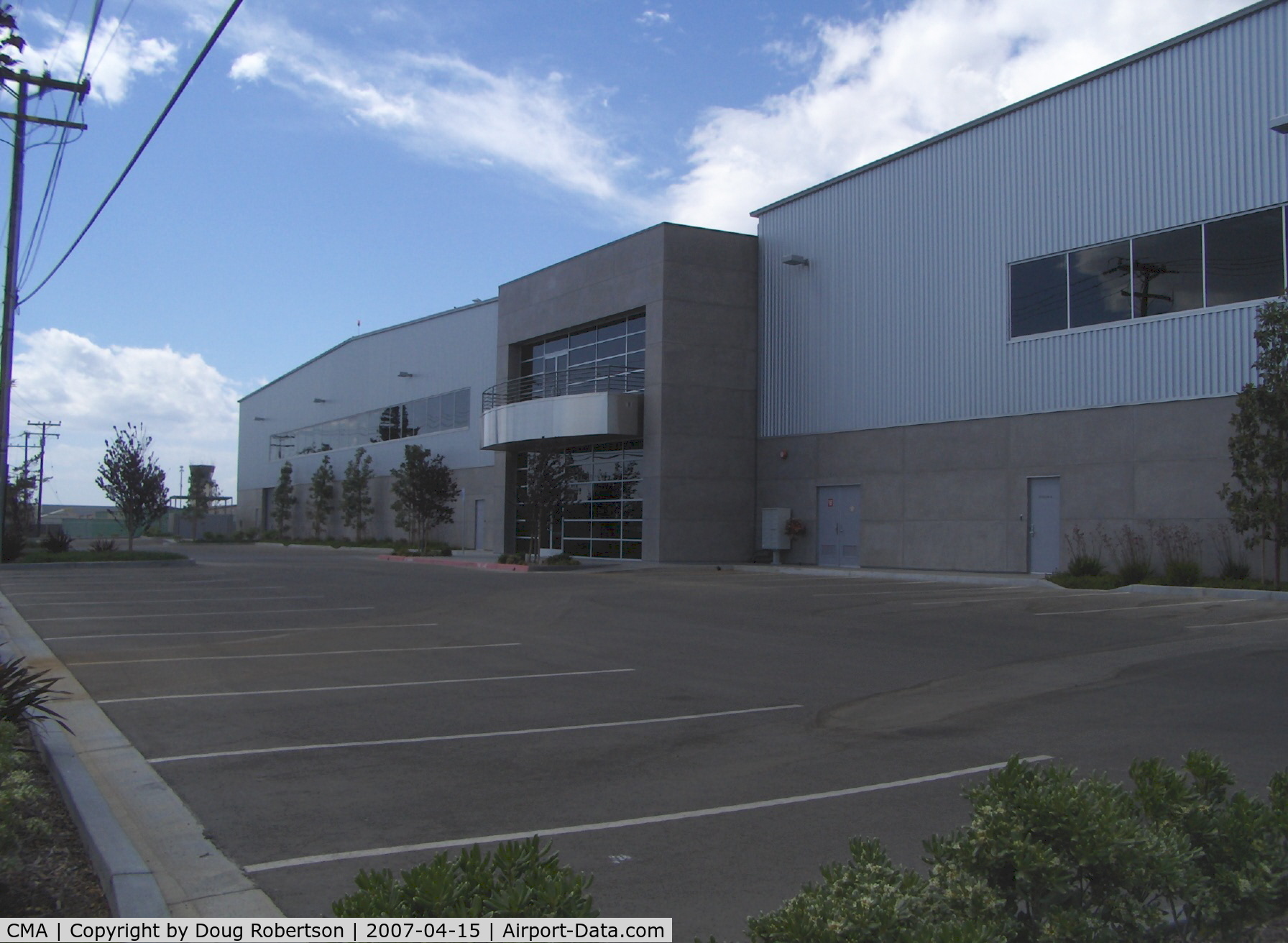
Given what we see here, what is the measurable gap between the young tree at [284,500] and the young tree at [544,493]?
3681 cm

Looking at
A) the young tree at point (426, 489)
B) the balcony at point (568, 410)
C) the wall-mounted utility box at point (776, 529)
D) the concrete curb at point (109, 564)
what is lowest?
the concrete curb at point (109, 564)

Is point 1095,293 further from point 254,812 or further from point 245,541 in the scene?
point 245,541

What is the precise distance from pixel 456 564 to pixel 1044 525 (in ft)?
64.4

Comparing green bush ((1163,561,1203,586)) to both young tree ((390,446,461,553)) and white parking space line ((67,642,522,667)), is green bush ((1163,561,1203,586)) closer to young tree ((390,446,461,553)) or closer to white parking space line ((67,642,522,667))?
white parking space line ((67,642,522,667))

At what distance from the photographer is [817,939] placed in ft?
10.3

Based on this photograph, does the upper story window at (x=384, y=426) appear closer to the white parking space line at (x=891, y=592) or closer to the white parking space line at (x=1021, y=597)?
the white parking space line at (x=891, y=592)

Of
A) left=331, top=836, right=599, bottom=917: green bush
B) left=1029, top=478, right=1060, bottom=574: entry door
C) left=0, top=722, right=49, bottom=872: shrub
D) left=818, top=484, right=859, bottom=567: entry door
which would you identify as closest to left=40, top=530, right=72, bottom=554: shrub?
left=818, top=484, right=859, bottom=567: entry door

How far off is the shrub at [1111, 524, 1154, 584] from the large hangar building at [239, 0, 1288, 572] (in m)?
0.43

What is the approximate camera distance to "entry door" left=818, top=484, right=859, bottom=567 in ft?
98.6

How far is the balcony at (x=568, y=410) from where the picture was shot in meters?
32.8

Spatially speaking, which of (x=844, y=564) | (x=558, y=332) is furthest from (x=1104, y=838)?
(x=558, y=332)

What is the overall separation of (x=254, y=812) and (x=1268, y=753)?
7.05 m

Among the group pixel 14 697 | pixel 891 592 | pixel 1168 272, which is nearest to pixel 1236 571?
pixel 1168 272

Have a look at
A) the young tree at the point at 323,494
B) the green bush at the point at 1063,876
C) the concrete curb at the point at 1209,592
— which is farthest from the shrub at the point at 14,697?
the young tree at the point at 323,494
